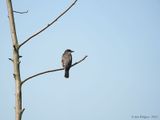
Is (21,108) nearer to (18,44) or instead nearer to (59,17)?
(18,44)

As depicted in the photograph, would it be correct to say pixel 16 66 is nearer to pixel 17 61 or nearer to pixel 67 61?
pixel 17 61

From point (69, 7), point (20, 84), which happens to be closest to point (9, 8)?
point (69, 7)

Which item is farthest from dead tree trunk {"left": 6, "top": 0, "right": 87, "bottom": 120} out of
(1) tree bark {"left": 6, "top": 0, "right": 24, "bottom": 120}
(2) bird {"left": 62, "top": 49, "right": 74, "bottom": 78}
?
(2) bird {"left": 62, "top": 49, "right": 74, "bottom": 78}

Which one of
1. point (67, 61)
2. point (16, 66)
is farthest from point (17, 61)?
point (67, 61)

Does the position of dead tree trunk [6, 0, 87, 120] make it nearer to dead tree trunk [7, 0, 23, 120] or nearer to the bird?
dead tree trunk [7, 0, 23, 120]

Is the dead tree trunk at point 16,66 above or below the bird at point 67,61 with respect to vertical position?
below

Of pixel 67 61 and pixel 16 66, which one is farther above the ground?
pixel 67 61

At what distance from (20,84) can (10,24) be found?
0.69 meters

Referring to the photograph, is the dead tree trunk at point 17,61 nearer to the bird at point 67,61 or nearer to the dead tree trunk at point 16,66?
the dead tree trunk at point 16,66

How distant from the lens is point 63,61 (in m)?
11.8

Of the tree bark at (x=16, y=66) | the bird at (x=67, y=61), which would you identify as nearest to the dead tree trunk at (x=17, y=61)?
the tree bark at (x=16, y=66)

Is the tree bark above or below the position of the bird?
below

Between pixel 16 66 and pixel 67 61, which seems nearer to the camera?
pixel 16 66

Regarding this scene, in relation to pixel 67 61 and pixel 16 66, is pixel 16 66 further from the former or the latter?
pixel 67 61
